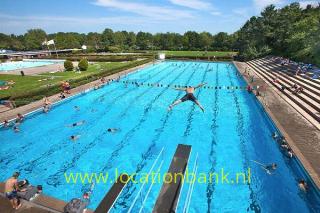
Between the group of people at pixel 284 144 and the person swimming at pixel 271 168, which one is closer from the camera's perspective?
the person swimming at pixel 271 168

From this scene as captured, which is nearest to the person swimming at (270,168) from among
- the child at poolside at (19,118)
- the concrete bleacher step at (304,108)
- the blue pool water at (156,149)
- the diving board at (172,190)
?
the blue pool water at (156,149)

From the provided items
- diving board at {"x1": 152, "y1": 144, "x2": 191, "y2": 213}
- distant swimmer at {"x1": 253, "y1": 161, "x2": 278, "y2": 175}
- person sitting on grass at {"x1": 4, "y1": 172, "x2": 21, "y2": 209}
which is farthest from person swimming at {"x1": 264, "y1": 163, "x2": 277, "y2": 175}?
person sitting on grass at {"x1": 4, "y1": 172, "x2": 21, "y2": 209}

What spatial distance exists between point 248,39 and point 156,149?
5155 centimetres

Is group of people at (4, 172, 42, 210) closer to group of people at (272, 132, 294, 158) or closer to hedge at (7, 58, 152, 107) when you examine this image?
group of people at (272, 132, 294, 158)

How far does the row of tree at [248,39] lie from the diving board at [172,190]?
69.9 feet

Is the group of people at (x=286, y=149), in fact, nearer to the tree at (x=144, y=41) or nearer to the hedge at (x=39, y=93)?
the hedge at (x=39, y=93)

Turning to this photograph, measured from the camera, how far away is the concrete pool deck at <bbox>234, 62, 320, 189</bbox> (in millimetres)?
11367

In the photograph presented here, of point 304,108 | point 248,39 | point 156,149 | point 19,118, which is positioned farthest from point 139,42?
point 156,149

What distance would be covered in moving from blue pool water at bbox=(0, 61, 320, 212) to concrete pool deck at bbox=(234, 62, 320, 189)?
0.60 metres

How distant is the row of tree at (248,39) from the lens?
36.1 m

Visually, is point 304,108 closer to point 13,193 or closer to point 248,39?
point 13,193

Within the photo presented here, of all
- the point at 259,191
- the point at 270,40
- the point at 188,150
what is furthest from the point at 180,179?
the point at 270,40

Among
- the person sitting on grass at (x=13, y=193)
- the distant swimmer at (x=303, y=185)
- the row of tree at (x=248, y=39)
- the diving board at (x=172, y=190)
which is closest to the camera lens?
the diving board at (x=172, y=190)

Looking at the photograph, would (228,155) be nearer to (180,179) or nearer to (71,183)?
(180,179)
